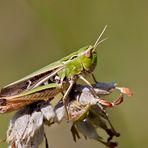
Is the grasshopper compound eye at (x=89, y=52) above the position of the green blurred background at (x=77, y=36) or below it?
below

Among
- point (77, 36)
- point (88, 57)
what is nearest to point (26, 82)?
point (88, 57)

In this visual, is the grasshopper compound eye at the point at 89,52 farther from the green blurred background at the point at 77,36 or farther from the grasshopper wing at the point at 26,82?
the green blurred background at the point at 77,36

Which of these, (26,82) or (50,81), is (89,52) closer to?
(50,81)

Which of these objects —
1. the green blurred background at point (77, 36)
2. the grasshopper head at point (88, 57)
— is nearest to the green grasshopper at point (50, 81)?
the grasshopper head at point (88, 57)

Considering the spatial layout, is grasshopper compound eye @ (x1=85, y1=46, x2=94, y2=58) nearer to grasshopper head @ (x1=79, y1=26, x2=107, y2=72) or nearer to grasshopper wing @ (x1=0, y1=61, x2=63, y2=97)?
grasshopper head @ (x1=79, y1=26, x2=107, y2=72)

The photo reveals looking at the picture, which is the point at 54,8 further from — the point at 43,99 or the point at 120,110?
the point at 43,99

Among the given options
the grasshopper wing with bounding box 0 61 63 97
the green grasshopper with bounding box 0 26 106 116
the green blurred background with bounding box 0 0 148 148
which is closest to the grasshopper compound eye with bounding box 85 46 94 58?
the green grasshopper with bounding box 0 26 106 116
